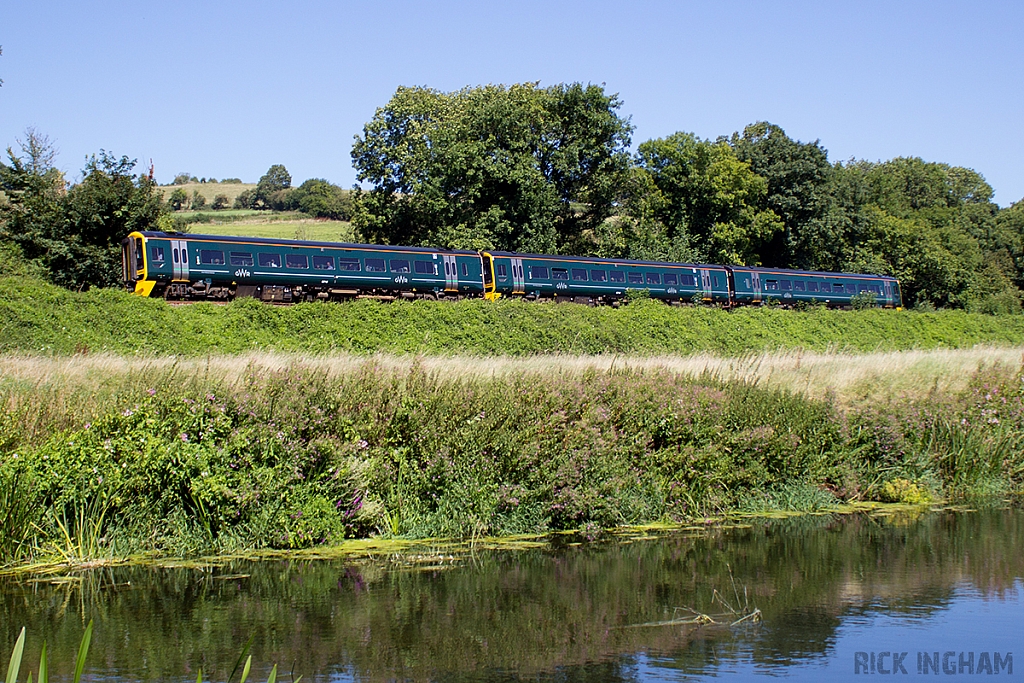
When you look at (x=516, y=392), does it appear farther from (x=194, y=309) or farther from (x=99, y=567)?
(x=194, y=309)

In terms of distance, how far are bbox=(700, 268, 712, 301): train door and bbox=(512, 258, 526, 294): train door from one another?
9.85 m

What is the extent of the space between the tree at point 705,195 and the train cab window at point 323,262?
97.3 feet

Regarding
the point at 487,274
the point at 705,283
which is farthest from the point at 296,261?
the point at 705,283

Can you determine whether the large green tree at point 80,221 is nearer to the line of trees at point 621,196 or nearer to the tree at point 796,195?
the line of trees at point 621,196

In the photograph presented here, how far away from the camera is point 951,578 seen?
32.2 feet

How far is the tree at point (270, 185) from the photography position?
117188 mm

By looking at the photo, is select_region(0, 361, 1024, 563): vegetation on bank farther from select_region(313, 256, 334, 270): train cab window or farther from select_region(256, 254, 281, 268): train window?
select_region(313, 256, 334, 270): train cab window

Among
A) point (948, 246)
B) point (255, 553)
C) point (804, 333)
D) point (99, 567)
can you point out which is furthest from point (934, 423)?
point (948, 246)

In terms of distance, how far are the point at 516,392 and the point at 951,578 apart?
546 centimetres

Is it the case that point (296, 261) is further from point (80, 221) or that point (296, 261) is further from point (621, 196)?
point (621, 196)

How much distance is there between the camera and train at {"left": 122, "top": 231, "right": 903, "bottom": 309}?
33812mm

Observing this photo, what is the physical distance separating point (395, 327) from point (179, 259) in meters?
9.98

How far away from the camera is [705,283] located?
4725 centimetres

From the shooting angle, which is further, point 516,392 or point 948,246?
point 948,246
